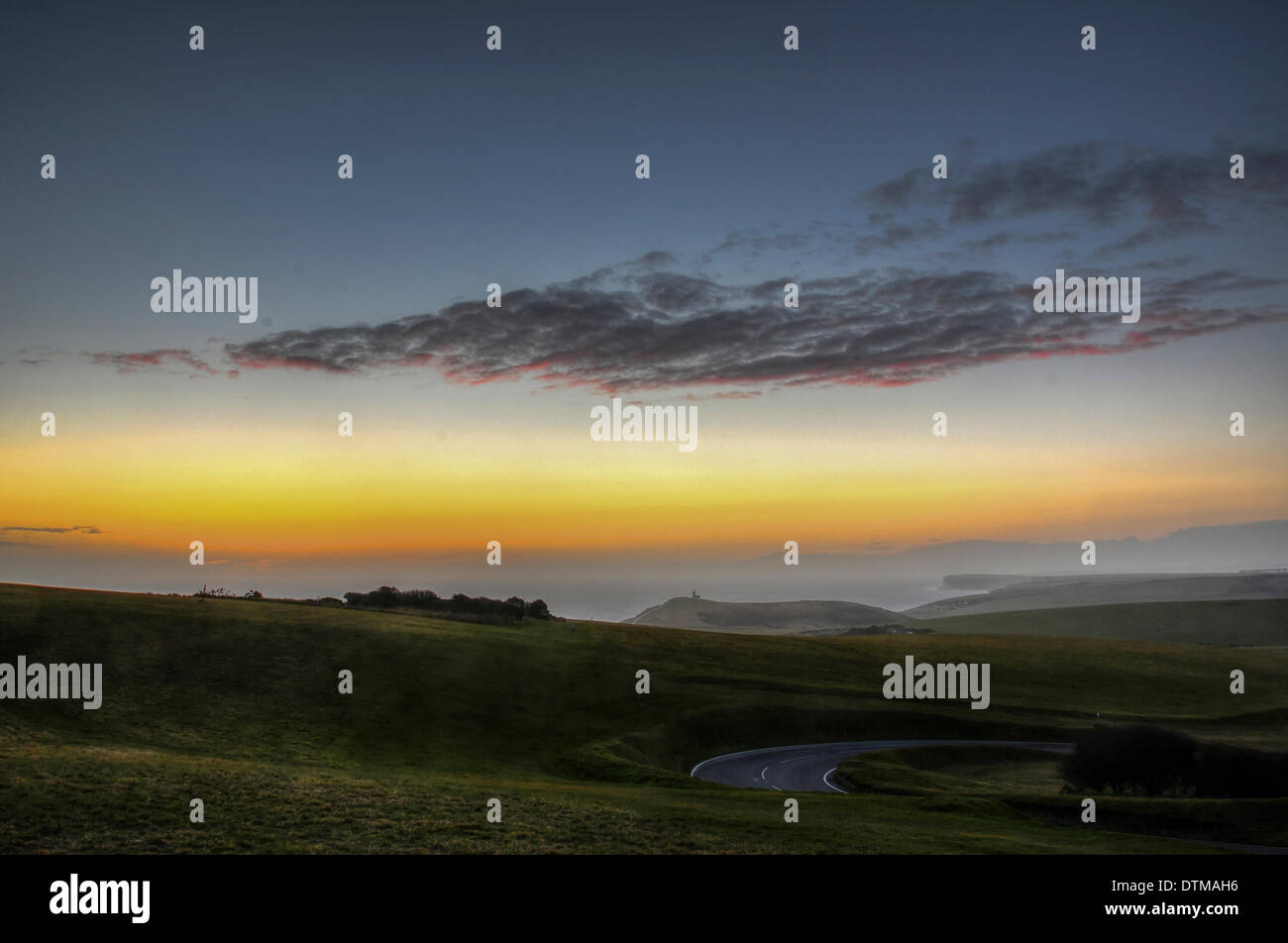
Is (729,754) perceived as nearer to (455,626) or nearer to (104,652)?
(455,626)

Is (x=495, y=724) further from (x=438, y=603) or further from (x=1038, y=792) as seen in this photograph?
(x=438, y=603)

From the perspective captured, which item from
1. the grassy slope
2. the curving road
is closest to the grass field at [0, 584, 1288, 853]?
the grassy slope

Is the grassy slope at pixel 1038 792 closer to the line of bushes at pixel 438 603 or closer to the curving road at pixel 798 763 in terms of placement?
the curving road at pixel 798 763

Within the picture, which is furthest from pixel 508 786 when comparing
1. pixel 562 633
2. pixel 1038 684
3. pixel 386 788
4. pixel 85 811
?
pixel 1038 684

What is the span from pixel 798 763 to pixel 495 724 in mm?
25215

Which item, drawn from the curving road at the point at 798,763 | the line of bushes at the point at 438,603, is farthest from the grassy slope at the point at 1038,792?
the line of bushes at the point at 438,603

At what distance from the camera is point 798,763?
65188mm

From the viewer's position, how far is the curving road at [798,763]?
56.8 meters

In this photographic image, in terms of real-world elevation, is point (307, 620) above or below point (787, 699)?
above

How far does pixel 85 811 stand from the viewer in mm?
27438

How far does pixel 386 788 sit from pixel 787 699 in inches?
2192
